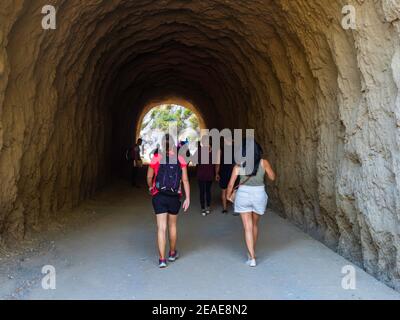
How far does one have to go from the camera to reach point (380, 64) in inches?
203

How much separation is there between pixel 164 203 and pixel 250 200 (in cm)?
116

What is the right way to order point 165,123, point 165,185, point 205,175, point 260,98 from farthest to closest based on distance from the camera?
1. point 165,123
2. point 260,98
3. point 205,175
4. point 165,185

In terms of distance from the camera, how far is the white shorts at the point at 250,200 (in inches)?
230

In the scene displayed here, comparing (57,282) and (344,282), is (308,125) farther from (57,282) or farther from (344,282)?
(57,282)

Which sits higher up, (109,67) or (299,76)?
(109,67)

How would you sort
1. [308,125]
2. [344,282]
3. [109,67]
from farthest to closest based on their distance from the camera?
[109,67]
[308,125]
[344,282]

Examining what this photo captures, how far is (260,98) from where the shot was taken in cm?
1090

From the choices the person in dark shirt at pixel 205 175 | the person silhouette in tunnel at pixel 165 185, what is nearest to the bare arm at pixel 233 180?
the person silhouette in tunnel at pixel 165 185

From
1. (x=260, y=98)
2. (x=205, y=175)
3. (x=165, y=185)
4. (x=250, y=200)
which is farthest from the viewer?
(x=260, y=98)

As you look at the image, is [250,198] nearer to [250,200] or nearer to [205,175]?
[250,200]

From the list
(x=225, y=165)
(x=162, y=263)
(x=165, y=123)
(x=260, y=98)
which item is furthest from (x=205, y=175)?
(x=165, y=123)

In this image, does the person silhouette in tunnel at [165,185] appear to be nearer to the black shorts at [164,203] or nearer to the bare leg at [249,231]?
the black shorts at [164,203]
